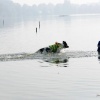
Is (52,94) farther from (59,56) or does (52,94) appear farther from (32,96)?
(59,56)

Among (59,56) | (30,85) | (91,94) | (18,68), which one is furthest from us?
(59,56)

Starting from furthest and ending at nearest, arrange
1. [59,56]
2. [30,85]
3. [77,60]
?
[59,56]
[77,60]
[30,85]

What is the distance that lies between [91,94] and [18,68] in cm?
1438

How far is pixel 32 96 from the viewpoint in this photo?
81.9 ft

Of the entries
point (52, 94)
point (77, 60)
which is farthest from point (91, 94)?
point (77, 60)

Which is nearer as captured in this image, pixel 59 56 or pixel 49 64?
pixel 49 64

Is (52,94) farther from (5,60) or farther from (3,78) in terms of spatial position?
(5,60)

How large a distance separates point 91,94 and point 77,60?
17.7m

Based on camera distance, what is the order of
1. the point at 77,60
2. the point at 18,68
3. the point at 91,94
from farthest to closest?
the point at 77,60 < the point at 18,68 < the point at 91,94

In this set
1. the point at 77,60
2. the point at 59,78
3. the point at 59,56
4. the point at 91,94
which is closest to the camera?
the point at 91,94

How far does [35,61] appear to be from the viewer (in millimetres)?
42406

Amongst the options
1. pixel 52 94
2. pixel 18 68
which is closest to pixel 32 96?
pixel 52 94

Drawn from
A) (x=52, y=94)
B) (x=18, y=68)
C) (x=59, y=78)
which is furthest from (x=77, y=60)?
(x=52, y=94)

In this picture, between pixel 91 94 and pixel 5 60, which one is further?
pixel 5 60
